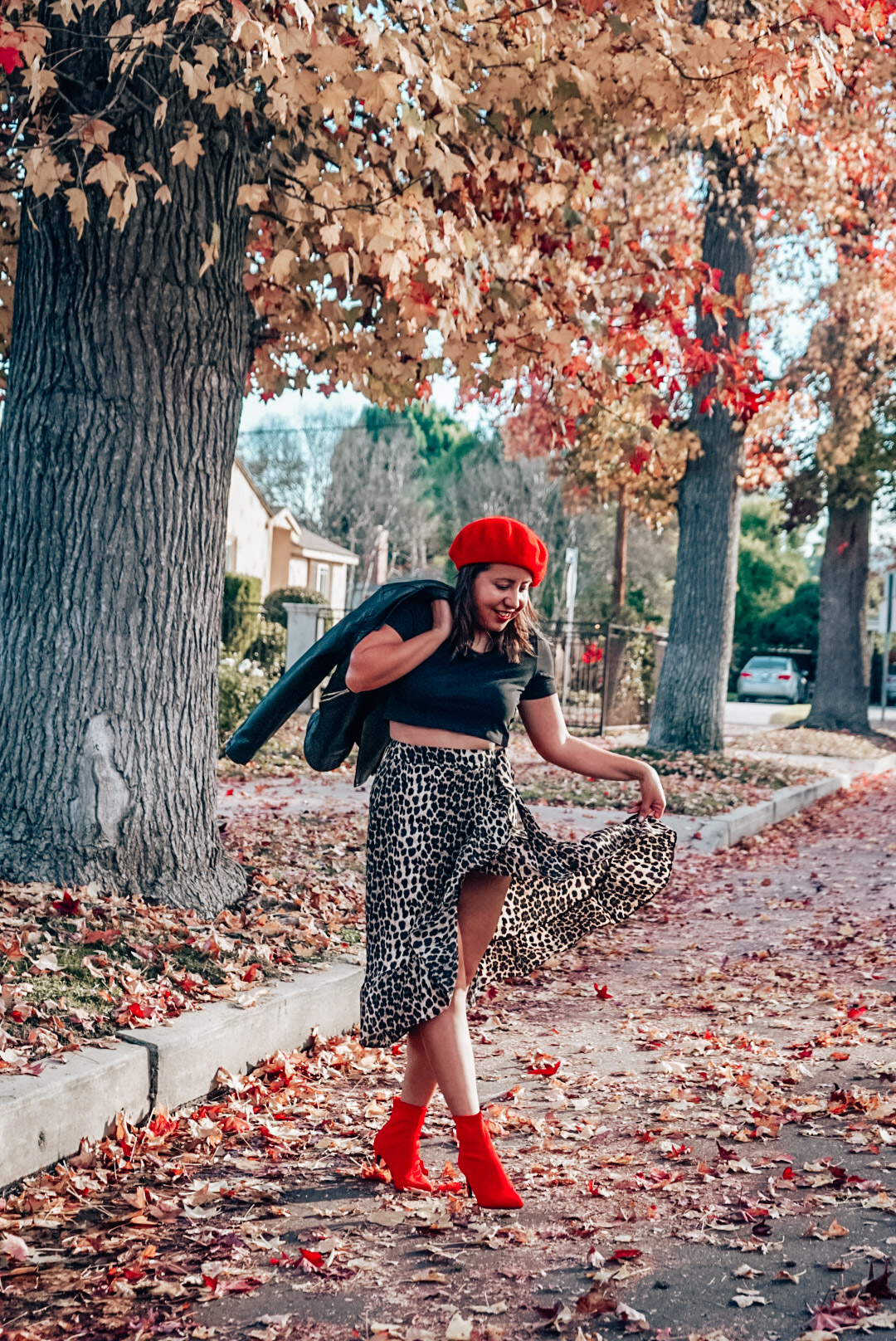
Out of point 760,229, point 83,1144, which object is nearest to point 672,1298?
point 83,1144

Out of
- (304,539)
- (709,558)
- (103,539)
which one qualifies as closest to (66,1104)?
(103,539)

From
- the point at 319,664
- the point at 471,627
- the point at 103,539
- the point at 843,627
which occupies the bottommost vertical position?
the point at 319,664

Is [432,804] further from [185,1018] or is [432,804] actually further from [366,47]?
[366,47]

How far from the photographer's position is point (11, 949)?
4.17 metres

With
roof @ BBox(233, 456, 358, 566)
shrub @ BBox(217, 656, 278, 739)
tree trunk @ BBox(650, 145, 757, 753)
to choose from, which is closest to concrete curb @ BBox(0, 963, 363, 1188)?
shrub @ BBox(217, 656, 278, 739)

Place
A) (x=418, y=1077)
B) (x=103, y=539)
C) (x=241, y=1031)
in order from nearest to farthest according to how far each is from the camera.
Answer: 1. (x=418, y=1077)
2. (x=241, y=1031)
3. (x=103, y=539)

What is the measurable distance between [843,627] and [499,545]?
20.1 m

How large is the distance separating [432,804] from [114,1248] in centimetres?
137

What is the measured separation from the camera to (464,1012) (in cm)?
326

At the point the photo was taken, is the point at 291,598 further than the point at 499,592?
Yes

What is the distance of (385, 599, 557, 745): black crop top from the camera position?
11.0ft

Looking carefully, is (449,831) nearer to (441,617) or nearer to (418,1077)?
(441,617)

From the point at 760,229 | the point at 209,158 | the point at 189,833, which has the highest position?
the point at 760,229

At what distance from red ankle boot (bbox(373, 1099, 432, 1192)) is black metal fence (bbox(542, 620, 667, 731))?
16441 millimetres
